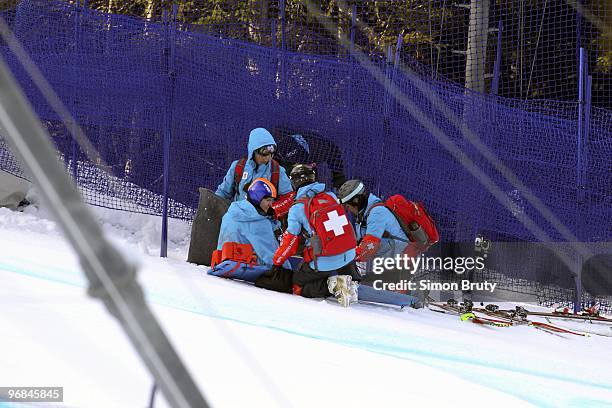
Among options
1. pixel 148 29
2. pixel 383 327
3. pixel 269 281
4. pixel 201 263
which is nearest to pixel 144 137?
pixel 148 29

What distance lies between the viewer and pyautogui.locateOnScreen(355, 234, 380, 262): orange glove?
24.7 ft

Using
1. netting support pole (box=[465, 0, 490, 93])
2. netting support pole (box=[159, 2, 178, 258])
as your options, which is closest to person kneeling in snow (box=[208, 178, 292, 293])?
netting support pole (box=[159, 2, 178, 258])

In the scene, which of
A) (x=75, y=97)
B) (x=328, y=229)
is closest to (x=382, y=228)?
(x=328, y=229)

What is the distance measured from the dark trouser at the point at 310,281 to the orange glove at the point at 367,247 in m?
0.27

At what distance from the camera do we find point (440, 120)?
878 centimetres

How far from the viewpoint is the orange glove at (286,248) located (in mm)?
7184

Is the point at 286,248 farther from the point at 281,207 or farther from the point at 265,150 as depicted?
the point at 265,150

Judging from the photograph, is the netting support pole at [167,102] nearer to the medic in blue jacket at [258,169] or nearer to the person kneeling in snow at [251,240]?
the medic in blue jacket at [258,169]

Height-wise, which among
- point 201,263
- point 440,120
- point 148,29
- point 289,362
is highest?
point 148,29

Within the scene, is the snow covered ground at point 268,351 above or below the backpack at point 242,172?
below

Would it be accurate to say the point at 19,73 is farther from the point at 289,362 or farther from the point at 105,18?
the point at 289,362

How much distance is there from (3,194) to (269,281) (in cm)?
360

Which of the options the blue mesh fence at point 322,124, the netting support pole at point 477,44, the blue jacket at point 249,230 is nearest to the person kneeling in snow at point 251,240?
the blue jacket at point 249,230

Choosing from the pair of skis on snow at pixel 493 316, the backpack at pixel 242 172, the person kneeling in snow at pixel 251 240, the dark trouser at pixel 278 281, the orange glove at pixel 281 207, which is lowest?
the pair of skis on snow at pixel 493 316
